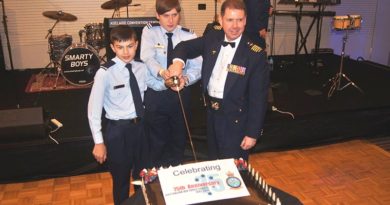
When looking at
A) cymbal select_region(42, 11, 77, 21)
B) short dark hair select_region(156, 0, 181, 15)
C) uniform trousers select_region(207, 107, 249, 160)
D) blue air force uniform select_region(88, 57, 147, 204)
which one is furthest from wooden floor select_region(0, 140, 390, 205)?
cymbal select_region(42, 11, 77, 21)

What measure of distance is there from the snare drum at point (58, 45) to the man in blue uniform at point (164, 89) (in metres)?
3.15

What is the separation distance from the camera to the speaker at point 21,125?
3.64 m

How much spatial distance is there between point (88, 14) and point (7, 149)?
3981mm

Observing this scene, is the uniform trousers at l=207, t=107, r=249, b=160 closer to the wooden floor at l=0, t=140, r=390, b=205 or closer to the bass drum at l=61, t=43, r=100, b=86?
the wooden floor at l=0, t=140, r=390, b=205

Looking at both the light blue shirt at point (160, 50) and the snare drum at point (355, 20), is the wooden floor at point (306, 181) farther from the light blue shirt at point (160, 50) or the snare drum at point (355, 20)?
the snare drum at point (355, 20)

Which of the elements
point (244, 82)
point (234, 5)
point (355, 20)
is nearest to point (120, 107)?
point (244, 82)

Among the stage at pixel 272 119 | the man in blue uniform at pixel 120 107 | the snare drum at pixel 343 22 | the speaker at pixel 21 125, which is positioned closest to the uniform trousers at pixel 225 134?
the man in blue uniform at pixel 120 107

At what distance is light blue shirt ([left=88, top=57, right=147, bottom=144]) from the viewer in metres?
2.54

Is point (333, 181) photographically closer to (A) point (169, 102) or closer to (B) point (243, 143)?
(B) point (243, 143)

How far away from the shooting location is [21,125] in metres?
3.65

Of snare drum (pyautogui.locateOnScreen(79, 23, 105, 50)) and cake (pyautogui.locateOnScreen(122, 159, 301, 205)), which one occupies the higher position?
snare drum (pyautogui.locateOnScreen(79, 23, 105, 50))

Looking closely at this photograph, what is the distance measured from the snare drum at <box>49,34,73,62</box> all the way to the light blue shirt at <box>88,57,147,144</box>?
3.53 metres

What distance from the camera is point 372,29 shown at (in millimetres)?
8609

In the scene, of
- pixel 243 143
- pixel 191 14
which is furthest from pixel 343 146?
pixel 191 14
